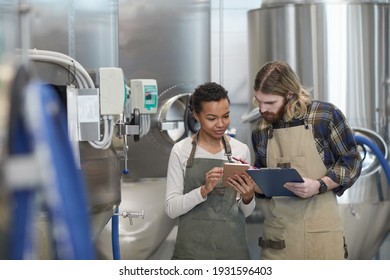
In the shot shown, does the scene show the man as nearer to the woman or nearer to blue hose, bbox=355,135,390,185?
the woman

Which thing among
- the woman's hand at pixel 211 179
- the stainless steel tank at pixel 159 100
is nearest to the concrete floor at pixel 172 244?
the stainless steel tank at pixel 159 100

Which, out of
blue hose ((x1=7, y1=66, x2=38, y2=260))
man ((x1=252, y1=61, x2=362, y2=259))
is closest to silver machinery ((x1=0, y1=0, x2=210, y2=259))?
man ((x1=252, y1=61, x2=362, y2=259))

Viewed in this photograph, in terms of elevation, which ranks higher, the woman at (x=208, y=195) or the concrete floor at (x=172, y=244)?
the woman at (x=208, y=195)

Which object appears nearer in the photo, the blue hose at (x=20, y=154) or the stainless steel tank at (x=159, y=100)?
the blue hose at (x=20, y=154)

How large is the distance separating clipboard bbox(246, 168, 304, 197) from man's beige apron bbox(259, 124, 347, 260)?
0.04m

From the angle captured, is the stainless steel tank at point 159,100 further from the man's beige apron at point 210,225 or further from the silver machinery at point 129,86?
the man's beige apron at point 210,225

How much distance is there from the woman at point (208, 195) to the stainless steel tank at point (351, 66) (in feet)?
3.02

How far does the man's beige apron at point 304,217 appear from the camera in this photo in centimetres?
186

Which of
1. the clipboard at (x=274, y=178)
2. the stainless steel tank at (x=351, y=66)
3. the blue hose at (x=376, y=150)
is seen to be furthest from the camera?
the stainless steel tank at (x=351, y=66)

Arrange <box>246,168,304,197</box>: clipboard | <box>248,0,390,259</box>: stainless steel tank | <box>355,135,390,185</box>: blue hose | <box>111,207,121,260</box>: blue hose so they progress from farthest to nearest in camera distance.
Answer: <box>248,0,390,259</box>: stainless steel tank → <box>355,135,390,185</box>: blue hose → <box>111,207,121,260</box>: blue hose → <box>246,168,304,197</box>: clipboard

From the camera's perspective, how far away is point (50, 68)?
1.81 metres

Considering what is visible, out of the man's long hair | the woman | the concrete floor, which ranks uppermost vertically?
the man's long hair

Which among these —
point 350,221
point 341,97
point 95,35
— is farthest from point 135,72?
point 350,221

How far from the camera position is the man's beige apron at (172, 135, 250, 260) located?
191 cm
